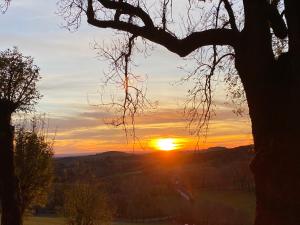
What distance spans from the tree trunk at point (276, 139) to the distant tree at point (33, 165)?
31.5 meters

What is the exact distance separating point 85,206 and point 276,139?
51.0 m

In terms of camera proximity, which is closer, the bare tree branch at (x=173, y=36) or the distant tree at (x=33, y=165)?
the bare tree branch at (x=173, y=36)

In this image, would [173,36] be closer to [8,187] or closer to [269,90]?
[269,90]

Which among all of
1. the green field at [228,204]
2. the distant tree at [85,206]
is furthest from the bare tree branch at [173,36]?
the green field at [228,204]

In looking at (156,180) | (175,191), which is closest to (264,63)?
(175,191)

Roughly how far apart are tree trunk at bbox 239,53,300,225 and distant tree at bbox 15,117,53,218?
103ft

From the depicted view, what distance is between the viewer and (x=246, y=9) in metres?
7.05

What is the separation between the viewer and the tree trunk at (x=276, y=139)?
21.1 feet

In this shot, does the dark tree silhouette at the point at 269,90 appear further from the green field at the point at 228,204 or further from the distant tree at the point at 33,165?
the green field at the point at 228,204

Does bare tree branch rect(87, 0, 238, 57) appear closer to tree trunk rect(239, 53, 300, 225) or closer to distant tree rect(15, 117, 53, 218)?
tree trunk rect(239, 53, 300, 225)

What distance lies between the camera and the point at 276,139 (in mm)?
6609

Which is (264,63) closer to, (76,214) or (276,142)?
(276,142)

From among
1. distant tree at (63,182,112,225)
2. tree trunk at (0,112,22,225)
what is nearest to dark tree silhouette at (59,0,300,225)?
tree trunk at (0,112,22,225)

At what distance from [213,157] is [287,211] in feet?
562
